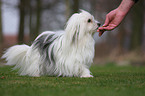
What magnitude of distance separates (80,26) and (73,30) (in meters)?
0.19

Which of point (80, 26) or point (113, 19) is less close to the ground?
point (113, 19)

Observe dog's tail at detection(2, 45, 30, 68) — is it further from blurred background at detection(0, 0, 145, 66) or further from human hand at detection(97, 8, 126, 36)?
blurred background at detection(0, 0, 145, 66)

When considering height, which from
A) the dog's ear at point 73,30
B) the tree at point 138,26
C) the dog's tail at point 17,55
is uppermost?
the tree at point 138,26

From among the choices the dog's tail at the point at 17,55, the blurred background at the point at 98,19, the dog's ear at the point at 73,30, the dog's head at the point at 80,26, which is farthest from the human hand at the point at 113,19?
the blurred background at the point at 98,19

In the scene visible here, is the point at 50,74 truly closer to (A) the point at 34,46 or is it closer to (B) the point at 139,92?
(A) the point at 34,46

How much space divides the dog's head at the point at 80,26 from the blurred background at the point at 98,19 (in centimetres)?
952

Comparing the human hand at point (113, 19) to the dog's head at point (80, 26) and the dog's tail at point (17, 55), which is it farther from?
the dog's tail at point (17, 55)

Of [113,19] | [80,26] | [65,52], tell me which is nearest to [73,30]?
[80,26]

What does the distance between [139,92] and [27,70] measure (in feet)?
10.6

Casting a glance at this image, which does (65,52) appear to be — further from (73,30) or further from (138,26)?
(138,26)

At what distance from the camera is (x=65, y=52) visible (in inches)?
233

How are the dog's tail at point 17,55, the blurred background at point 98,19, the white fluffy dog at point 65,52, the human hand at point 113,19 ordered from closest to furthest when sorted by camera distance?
the human hand at point 113,19 → the white fluffy dog at point 65,52 → the dog's tail at point 17,55 → the blurred background at point 98,19

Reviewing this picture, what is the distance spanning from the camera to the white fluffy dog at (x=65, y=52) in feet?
19.2

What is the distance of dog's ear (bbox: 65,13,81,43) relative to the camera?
19.2 ft
